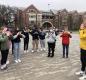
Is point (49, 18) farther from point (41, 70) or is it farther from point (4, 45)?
point (41, 70)

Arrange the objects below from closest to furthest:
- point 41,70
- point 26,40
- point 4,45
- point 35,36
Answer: point 41,70 → point 4,45 → point 26,40 → point 35,36

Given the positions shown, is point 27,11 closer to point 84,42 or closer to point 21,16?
point 21,16

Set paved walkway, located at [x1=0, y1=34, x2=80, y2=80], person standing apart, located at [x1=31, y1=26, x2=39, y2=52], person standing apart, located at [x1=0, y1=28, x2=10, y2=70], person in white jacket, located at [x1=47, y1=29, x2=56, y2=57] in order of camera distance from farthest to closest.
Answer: person standing apart, located at [x1=31, y1=26, x2=39, y2=52] → person in white jacket, located at [x1=47, y1=29, x2=56, y2=57] → person standing apart, located at [x1=0, y1=28, x2=10, y2=70] → paved walkway, located at [x1=0, y1=34, x2=80, y2=80]

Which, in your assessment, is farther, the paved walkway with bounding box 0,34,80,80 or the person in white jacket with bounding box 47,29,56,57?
the person in white jacket with bounding box 47,29,56,57

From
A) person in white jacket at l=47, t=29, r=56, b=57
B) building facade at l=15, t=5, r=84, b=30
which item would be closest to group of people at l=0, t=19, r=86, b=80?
person in white jacket at l=47, t=29, r=56, b=57

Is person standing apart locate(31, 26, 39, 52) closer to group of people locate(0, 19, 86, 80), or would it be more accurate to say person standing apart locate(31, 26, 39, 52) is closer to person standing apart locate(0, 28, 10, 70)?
group of people locate(0, 19, 86, 80)

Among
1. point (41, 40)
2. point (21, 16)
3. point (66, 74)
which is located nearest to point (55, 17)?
point (21, 16)

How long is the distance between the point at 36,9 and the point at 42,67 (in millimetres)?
112434

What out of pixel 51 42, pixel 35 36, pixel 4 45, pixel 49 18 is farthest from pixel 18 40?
pixel 49 18

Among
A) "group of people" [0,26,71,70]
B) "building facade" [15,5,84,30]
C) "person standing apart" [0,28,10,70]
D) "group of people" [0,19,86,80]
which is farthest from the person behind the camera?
"building facade" [15,5,84,30]

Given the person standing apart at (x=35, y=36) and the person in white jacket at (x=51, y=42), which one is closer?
the person in white jacket at (x=51, y=42)

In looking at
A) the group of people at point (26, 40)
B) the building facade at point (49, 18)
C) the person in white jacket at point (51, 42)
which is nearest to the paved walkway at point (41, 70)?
the group of people at point (26, 40)

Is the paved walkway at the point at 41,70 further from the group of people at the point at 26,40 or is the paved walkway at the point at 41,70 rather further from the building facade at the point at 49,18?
the building facade at the point at 49,18

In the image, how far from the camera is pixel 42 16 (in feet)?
419
